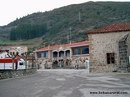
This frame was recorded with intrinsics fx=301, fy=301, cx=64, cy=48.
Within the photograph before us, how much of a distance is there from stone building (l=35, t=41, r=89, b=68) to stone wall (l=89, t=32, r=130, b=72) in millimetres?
33372

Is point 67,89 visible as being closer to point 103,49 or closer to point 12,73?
point 12,73

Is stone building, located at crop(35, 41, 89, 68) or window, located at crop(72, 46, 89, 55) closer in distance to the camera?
window, located at crop(72, 46, 89, 55)

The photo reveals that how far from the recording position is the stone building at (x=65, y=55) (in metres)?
72.9

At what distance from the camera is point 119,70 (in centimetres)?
3466

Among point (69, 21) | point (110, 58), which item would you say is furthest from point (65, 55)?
point (69, 21)

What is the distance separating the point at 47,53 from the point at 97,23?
47048 millimetres

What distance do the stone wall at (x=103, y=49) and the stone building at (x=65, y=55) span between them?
33.4 meters

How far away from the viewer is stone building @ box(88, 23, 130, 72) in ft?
113

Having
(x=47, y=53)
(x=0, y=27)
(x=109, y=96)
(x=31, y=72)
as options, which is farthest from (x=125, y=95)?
(x=0, y=27)

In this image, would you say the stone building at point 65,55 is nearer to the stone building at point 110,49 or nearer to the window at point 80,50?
the window at point 80,50

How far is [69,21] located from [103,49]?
352 feet

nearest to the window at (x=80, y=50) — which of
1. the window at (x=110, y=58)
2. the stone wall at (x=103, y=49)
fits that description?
the stone wall at (x=103, y=49)

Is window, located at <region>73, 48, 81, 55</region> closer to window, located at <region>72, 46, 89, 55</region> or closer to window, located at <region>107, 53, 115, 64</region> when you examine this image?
window, located at <region>72, 46, 89, 55</region>

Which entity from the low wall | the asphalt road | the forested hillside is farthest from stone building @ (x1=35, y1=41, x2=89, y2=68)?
the asphalt road
